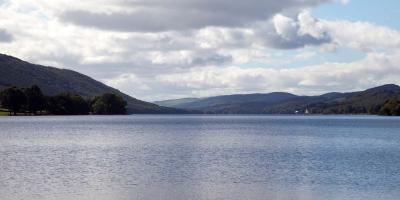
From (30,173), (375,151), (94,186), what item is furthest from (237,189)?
(375,151)

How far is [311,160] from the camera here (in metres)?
63.7

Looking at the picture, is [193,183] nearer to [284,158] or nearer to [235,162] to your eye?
[235,162]

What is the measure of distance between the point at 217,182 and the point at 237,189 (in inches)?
145

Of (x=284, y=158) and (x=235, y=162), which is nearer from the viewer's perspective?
(x=235, y=162)

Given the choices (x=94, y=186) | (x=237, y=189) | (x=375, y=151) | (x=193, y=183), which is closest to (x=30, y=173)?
(x=94, y=186)

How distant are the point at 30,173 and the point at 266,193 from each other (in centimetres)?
2063

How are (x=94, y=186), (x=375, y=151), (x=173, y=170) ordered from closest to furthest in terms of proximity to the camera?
(x=94, y=186) < (x=173, y=170) < (x=375, y=151)

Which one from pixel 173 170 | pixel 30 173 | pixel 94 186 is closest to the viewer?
pixel 94 186

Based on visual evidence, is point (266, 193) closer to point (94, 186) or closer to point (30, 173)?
point (94, 186)

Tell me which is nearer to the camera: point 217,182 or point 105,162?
point 217,182

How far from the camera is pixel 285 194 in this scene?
39.8 m

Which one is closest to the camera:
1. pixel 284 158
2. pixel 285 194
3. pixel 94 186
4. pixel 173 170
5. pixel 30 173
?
pixel 285 194

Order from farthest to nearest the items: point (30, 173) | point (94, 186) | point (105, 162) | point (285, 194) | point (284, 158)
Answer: point (284, 158), point (105, 162), point (30, 173), point (94, 186), point (285, 194)

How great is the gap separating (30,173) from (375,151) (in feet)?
153
